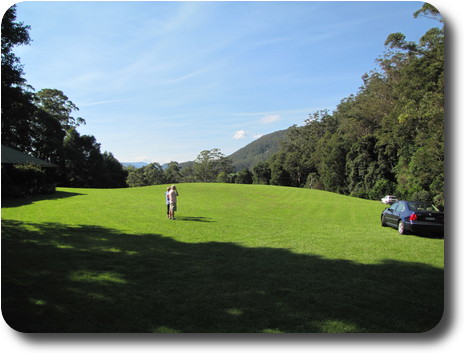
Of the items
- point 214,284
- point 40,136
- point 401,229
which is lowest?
point 214,284

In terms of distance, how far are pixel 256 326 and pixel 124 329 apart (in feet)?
6.13

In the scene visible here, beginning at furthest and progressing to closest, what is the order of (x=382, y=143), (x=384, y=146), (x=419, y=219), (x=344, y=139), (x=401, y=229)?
(x=344, y=139) < (x=384, y=146) < (x=382, y=143) < (x=401, y=229) < (x=419, y=219)

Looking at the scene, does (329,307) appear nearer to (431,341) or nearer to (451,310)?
(431,341)

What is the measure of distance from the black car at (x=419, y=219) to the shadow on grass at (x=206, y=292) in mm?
4840

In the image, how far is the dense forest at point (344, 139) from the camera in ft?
40.4

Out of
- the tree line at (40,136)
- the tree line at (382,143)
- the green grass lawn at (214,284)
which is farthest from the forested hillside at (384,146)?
the tree line at (40,136)

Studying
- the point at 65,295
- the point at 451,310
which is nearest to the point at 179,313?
the point at 65,295

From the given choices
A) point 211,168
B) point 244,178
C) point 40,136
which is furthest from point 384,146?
point 211,168

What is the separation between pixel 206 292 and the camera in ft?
17.6

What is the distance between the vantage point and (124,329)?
4.28 metres

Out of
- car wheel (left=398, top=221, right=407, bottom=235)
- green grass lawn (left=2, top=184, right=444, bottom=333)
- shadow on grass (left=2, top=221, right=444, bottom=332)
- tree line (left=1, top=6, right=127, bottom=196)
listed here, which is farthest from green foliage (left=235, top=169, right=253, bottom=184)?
shadow on grass (left=2, top=221, right=444, bottom=332)

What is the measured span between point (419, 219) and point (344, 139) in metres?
55.8

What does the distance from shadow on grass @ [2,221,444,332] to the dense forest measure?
5.52 meters

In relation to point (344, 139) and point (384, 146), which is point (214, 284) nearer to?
point (384, 146)
